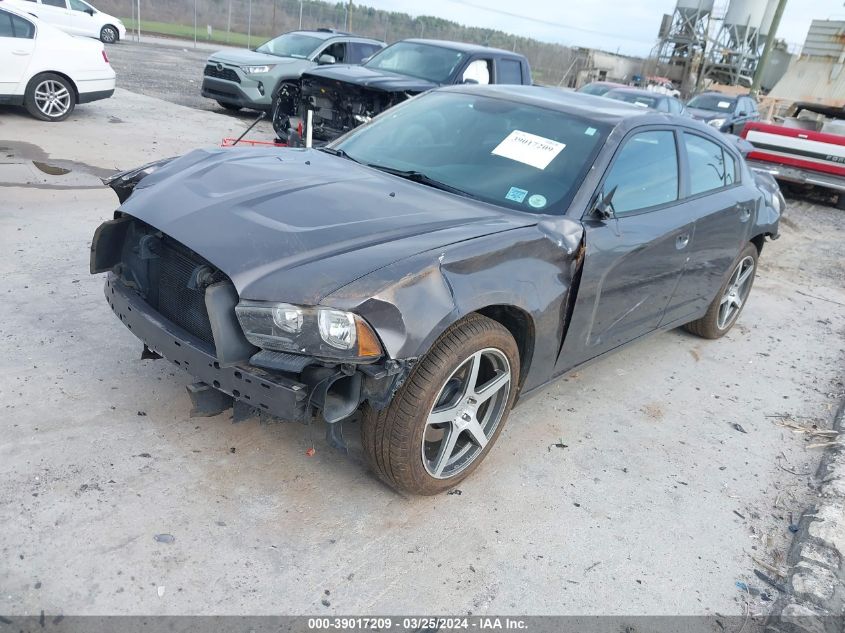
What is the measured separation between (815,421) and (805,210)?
8847mm

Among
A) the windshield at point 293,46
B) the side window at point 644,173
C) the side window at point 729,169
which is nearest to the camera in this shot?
the side window at point 644,173

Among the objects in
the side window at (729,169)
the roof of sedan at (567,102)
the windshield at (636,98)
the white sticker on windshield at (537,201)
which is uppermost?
the roof of sedan at (567,102)

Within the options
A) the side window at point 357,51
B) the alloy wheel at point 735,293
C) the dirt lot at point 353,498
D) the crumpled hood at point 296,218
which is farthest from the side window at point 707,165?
the side window at point 357,51

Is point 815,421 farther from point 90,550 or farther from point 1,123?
point 1,123

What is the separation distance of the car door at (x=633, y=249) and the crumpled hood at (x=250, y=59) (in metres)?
9.62

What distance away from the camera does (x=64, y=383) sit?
3.43 metres

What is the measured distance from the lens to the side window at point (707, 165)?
4.32m

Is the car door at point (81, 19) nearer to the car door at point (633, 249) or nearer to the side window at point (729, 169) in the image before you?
the side window at point (729, 169)

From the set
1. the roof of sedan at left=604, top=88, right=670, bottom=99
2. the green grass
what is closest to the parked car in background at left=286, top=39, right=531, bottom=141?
the roof of sedan at left=604, top=88, right=670, bottom=99

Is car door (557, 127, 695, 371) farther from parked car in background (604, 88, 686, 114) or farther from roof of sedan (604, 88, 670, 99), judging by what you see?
roof of sedan (604, 88, 670, 99)

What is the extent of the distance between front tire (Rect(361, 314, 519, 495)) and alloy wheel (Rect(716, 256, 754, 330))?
2881 millimetres

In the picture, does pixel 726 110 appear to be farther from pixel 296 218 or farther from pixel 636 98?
pixel 296 218

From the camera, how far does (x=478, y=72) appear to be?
9.69 meters

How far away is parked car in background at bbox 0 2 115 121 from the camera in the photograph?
891 centimetres
